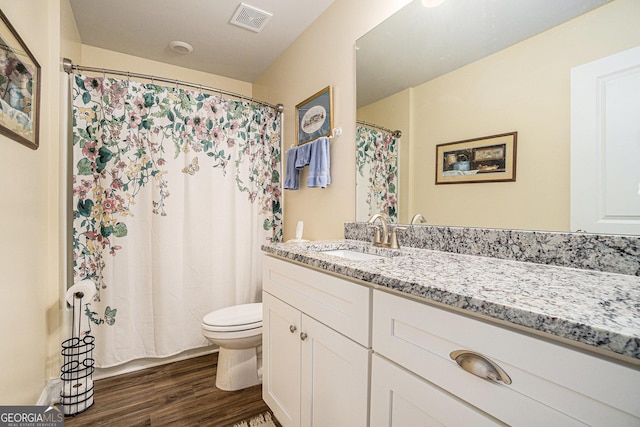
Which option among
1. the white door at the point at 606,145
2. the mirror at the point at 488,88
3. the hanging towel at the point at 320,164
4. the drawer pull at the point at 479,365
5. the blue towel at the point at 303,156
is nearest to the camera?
the drawer pull at the point at 479,365

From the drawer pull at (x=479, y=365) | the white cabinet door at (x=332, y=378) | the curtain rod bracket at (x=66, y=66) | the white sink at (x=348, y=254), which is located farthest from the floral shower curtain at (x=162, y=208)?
the drawer pull at (x=479, y=365)

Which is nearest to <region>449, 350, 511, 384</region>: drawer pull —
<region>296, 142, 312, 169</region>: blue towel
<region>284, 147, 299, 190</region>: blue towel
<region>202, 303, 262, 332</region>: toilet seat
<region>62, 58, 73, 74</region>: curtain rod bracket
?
<region>202, 303, 262, 332</region>: toilet seat

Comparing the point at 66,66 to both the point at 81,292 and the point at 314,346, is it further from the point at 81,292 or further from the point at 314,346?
the point at 314,346

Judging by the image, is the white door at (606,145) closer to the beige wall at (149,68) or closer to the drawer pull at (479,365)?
the drawer pull at (479,365)

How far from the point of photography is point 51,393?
4.96 ft

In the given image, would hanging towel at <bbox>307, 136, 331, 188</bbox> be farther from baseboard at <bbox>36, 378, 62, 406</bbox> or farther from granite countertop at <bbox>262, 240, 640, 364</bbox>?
baseboard at <bbox>36, 378, 62, 406</bbox>

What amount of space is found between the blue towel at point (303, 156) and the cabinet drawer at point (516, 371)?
1435 millimetres

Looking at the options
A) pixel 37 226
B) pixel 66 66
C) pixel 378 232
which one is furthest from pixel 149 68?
pixel 378 232

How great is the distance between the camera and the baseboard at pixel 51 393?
1431 millimetres

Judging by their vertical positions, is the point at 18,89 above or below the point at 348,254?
above

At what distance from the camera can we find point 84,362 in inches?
64.3

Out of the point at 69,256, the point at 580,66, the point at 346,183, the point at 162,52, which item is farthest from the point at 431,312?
the point at 162,52

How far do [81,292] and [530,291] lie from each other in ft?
6.94

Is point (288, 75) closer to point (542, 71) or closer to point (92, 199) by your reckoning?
point (92, 199)
